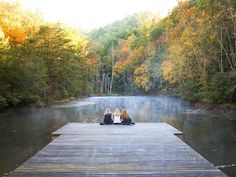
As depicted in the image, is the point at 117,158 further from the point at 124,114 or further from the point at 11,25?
the point at 11,25

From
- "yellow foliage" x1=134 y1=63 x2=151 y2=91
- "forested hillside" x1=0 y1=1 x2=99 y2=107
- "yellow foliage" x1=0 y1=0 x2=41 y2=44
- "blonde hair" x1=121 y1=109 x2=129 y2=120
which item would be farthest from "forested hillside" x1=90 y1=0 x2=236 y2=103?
"yellow foliage" x1=0 y1=0 x2=41 y2=44

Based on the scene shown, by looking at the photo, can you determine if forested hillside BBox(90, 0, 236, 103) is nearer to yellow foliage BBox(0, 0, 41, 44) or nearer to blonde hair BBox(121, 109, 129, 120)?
blonde hair BBox(121, 109, 129, 120)

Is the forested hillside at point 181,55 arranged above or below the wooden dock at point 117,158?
above

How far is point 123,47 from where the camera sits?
8050 centimetres

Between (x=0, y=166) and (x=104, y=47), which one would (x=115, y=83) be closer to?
(x=104, y=47)

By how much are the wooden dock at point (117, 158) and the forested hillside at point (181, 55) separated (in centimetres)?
1575

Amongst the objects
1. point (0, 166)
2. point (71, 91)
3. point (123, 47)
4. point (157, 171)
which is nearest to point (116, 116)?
point (0, 166)

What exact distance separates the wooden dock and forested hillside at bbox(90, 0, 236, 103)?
1575 centimetres

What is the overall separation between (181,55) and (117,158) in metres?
34.5

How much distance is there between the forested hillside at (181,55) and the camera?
26703 millimetres

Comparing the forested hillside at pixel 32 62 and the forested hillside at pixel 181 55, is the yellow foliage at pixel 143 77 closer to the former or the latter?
the forested hillside at pixel 181 55

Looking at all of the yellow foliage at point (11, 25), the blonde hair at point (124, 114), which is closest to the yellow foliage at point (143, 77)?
the yellow foliage at point (11, 25)

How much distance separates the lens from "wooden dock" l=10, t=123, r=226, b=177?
6234 millimetres

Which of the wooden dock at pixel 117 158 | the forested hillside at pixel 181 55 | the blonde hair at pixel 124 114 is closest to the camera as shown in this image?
the wooden dock at pixel 117 158
